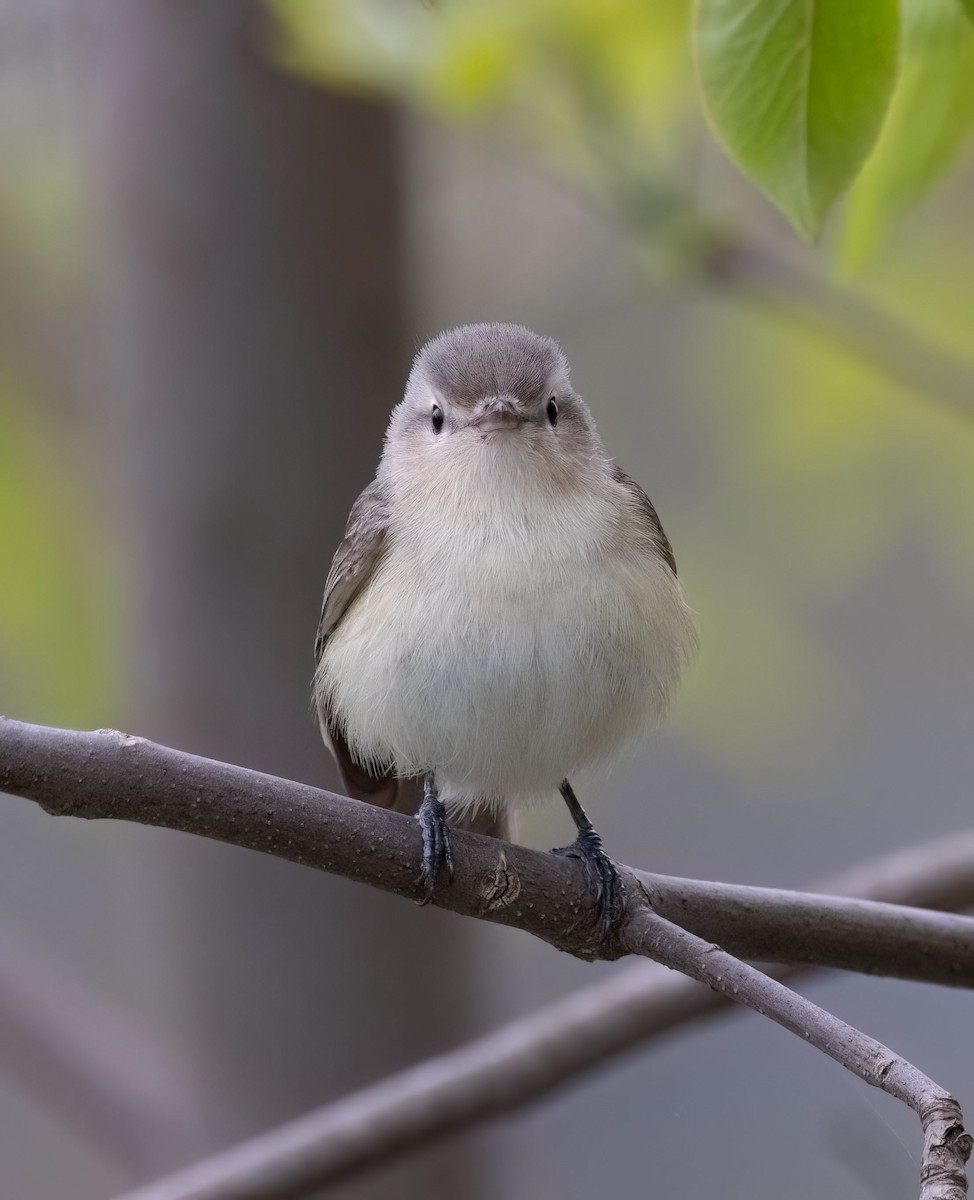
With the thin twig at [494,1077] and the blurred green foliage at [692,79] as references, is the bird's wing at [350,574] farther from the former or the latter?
the blurred green foliage at [692,79]

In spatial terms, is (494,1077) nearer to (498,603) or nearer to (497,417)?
(498,603)

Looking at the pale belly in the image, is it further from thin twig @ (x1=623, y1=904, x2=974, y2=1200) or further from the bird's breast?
thin twig @ (x1=623, y1=904, x2=974, y2=1200)

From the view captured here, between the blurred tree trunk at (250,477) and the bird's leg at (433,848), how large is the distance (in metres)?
1.14

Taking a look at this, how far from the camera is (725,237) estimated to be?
3150 millimetres

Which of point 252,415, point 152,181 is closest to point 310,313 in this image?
point 252,415

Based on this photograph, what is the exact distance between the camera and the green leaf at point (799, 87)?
159cm

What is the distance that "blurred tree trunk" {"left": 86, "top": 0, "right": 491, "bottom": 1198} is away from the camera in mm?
3170

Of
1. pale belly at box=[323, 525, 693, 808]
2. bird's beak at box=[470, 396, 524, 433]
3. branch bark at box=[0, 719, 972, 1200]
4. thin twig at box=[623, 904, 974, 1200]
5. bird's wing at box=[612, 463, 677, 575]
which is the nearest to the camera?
thin twig at box=[623, 904, 974, 1200]

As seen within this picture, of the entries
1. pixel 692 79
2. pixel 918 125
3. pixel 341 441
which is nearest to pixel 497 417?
Answer: pixel 341 441

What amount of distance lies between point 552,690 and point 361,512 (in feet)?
1.99

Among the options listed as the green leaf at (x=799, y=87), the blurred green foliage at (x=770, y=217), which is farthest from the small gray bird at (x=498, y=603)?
the green leaf at (x=799, y=87)

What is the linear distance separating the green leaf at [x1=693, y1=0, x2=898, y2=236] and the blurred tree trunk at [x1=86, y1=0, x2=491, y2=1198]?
172cm

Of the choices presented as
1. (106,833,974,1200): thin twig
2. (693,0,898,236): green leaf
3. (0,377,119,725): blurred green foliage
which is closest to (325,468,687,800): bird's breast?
(106,833,974,1200): thin twig

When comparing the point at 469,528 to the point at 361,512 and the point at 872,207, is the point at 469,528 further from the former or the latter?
the point at 872,207
